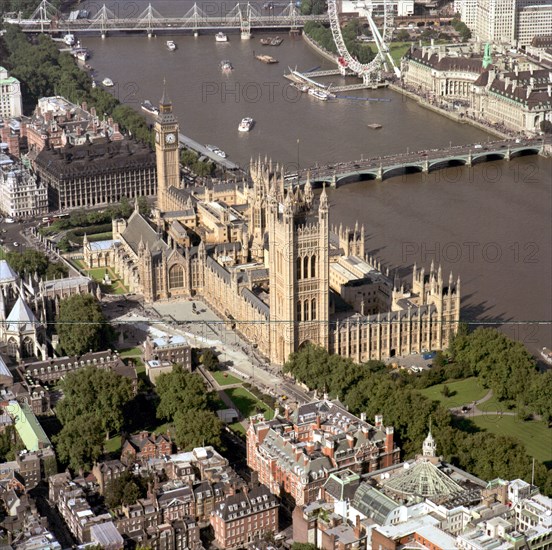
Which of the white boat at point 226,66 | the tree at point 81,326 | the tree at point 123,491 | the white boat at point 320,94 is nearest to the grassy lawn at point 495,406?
the tree at point 123,491

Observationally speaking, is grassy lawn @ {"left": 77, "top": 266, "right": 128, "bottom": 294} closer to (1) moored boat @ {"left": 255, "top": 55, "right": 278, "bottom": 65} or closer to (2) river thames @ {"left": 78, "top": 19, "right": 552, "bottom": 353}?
(2) river thames @ {"left": 78, "top": 19, "right": 552, "bottom": 353}

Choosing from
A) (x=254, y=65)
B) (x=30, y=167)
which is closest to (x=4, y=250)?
(x=30, y=167)

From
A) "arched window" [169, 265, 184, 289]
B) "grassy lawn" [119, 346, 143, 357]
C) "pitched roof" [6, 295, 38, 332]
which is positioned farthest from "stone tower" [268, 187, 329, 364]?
"pitched roof" [6, 295, 38, 332]

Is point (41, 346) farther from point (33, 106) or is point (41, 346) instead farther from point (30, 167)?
point (33, 106)

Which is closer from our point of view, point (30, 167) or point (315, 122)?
point (30, 167)

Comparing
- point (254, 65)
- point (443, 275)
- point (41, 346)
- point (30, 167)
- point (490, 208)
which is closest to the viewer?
point (41, 346)

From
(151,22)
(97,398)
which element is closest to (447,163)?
(97,398)
